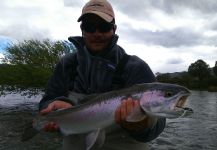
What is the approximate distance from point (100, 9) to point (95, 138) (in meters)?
1.55

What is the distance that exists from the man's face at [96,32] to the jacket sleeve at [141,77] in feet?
1.40

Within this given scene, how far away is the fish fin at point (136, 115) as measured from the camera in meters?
4.07

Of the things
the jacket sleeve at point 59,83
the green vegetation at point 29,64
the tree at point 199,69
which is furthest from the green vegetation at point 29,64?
the tree at point 199,69

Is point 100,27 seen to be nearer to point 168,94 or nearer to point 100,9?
point 100,9

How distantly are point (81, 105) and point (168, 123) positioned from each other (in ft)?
81.4

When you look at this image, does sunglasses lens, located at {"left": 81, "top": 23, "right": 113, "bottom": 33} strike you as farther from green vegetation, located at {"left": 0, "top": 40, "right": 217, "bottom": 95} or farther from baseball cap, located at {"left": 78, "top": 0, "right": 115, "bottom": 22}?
green vegetation, located at {"left": 0, "top": 40, "right": 217, "bottom": 95}

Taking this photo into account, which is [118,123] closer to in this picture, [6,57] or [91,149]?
[91,149]

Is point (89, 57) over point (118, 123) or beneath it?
over

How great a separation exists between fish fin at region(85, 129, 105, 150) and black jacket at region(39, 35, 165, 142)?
1.26 ft

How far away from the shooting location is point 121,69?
4.59 metres

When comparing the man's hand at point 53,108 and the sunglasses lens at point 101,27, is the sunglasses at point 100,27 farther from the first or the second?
the man's hand at point 53,108

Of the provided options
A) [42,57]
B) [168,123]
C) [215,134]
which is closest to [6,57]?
[42,57]

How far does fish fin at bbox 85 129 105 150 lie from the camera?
4.24 meters

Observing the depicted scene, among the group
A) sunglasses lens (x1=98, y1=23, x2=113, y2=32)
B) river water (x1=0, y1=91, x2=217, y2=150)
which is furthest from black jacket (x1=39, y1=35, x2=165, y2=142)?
river water (x1=0, y1=91, x2=217, y2=150)
